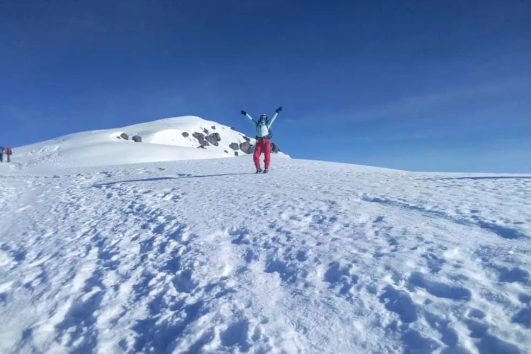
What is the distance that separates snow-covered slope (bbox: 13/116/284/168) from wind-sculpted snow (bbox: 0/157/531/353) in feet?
113

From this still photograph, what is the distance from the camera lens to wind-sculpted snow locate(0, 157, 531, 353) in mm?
4285

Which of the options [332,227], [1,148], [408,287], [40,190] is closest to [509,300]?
[408,287]

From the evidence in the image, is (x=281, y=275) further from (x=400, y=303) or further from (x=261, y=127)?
(x=261, y=127)

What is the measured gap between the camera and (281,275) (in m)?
5.76

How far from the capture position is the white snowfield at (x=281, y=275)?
4.29m

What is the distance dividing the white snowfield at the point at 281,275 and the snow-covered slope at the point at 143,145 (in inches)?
1347

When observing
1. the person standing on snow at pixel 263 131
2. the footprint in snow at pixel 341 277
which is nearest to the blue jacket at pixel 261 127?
the person standing on snow at pixel 263 131

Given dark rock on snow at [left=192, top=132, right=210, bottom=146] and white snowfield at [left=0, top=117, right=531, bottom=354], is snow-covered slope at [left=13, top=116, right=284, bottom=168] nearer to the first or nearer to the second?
dark rock on snow at [left=192, top=132, right=210, bottom=146]

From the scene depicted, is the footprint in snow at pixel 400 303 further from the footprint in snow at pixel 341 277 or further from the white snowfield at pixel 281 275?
the footprint in snow at pixel 341 277

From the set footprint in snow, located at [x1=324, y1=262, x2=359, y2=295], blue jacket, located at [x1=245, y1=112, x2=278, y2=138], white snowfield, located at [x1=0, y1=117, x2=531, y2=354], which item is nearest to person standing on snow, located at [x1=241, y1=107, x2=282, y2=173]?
blue jacket, located at [x1=245, y1=112, x2=278, y2=138]

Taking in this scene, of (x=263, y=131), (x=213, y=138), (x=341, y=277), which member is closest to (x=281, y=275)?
(x=341, y=277)

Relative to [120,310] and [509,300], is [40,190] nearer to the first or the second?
[120,310]

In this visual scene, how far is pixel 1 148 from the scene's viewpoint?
41594 mm

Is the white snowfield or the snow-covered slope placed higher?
the snow-covered slope
